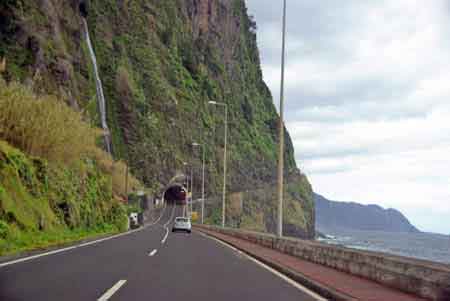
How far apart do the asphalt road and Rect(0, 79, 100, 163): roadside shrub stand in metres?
12.5

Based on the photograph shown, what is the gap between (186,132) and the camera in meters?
100

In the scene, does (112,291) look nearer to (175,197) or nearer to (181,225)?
(181,225)

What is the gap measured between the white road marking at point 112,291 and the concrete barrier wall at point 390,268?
16.7 ft

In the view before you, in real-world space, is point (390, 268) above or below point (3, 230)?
below

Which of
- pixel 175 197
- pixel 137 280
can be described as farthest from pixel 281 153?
pixel 175 197

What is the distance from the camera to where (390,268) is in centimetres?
1048

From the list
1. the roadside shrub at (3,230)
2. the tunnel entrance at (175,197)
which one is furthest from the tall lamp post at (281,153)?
the tunnel entrance at (175,197)

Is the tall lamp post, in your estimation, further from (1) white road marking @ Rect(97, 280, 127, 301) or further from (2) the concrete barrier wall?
(1) white road marking @ Rect(97, 280, 127, 301)

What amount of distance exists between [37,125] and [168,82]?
76.8m

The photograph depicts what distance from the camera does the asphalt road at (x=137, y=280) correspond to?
360 inches

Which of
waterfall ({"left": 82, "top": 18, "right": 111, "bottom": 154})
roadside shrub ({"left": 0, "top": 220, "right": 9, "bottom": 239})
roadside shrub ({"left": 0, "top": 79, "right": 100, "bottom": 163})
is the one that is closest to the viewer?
roadside shrub ({"left": 0, "top": 220, "right": 9, "bottom": 239})

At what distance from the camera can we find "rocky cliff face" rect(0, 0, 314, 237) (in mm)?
60125

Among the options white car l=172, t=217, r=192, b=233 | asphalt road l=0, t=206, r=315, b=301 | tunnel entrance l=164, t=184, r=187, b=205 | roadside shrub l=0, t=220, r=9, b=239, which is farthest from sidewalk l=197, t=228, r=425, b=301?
tunnel entrance l=164, t=184, r=187, b=205

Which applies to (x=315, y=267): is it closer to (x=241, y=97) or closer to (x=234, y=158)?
(x=234, y=158)
